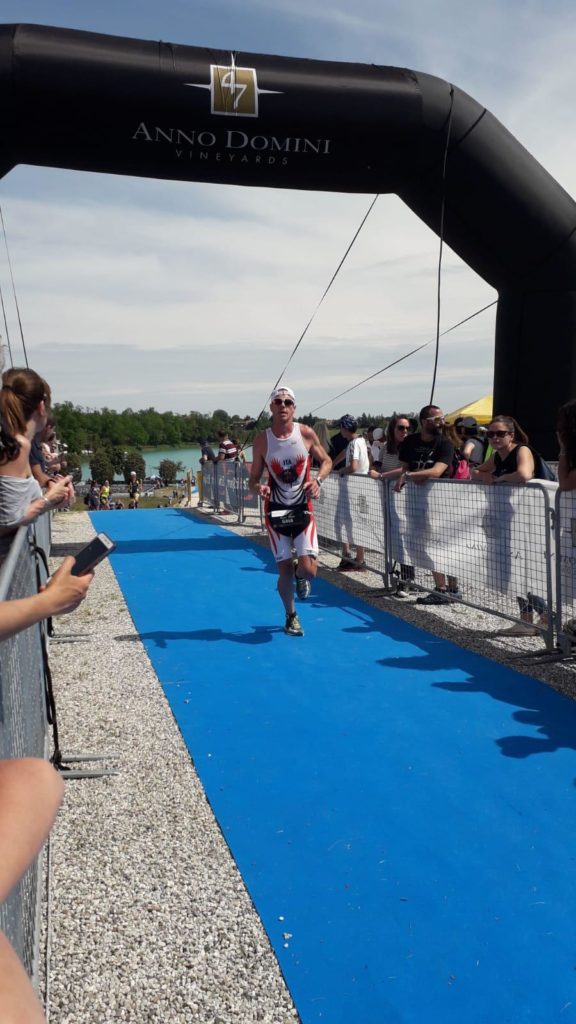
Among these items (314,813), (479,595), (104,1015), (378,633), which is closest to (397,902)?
(314,813)

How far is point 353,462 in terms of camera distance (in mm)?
9648

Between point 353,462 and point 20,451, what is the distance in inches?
244

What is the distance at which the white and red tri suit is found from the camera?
642 cm

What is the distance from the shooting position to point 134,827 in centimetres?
331

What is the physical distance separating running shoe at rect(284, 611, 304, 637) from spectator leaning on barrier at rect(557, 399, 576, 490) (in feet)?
8.58

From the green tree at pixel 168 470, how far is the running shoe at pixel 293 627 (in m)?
173

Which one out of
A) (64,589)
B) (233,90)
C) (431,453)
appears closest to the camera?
(64,589)

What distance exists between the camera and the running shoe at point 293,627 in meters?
6.56

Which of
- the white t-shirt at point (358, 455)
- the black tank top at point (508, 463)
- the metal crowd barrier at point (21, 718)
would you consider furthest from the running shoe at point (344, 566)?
the metal crowd barrier at point (21, 718)

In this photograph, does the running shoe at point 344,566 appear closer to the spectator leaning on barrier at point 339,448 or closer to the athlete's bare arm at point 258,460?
the spectator leaning on barrier at point 339,448

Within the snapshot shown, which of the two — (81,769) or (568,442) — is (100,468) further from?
(81,769)

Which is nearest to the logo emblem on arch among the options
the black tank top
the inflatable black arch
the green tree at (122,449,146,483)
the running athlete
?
the inflatable black arch

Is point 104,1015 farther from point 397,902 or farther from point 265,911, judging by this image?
point 397,902

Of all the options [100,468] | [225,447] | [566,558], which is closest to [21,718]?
[566,558]
